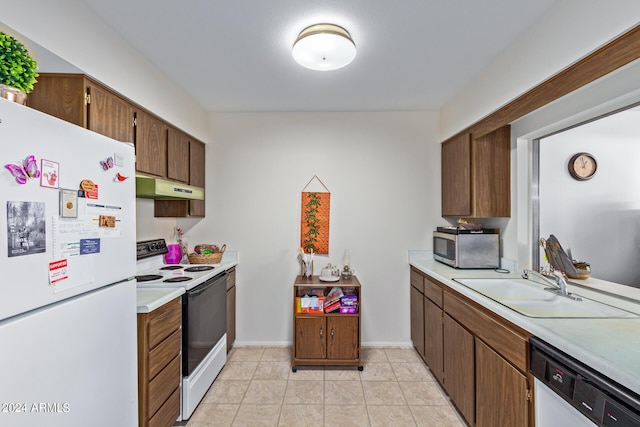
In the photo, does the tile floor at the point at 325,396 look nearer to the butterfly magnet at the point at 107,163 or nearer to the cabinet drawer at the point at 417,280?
the cabinet drawer at the point at 417,280

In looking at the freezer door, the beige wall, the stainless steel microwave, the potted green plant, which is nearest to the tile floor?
the beige wall

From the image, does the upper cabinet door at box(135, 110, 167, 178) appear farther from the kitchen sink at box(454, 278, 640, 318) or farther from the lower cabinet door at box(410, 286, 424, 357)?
the lower cabinet door at box(410, 286, 424, 357)

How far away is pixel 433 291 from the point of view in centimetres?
250

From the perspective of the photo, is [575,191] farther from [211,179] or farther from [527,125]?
[211,179]

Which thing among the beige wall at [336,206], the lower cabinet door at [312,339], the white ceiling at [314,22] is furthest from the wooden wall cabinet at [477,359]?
the white ceiling at [314,22]

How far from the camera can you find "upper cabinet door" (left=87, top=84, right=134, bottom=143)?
161 cm

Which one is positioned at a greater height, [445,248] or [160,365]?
[445,248]

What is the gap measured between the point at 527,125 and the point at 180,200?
292 centimetres

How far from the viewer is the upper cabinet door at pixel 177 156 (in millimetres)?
2467

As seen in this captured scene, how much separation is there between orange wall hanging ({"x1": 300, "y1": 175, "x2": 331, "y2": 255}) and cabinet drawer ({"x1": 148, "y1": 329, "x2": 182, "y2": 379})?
1480 mm

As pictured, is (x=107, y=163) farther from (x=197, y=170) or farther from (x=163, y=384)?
(x=197, y=170)

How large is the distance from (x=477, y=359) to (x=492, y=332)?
0.91ft

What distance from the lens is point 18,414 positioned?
2.80 ft

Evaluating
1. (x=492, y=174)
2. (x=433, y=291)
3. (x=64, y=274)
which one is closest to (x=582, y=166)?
(x=492, y=174)
